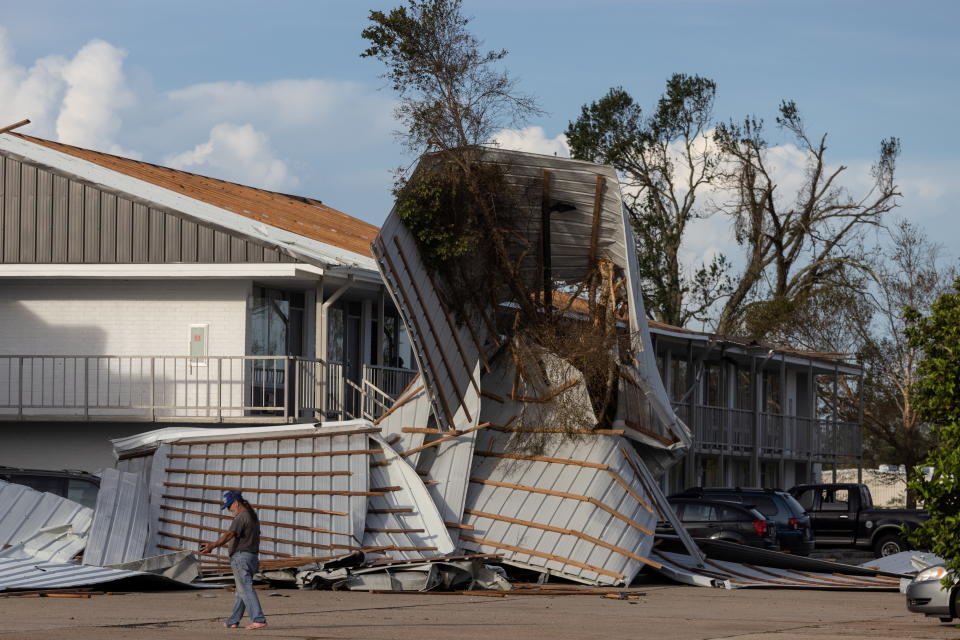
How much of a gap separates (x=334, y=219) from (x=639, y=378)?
50.6ft

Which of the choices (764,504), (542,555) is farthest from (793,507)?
(542,555)

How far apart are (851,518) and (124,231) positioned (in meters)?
17.5

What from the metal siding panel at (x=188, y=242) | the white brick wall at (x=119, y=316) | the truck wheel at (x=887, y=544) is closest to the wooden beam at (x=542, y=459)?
the white brick wall at (x=119, y=316)

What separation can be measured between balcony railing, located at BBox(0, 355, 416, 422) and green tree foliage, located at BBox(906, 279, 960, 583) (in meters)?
13.2

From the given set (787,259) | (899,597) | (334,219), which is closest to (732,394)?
(787,259)

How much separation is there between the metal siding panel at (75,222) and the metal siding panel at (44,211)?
41 centimetres

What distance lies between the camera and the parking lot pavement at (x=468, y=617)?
43.2 feet

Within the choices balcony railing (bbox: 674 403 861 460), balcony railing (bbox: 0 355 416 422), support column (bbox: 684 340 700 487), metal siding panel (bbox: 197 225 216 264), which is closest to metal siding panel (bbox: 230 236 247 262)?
metal siding panel (bbox: 197 225 216 264)

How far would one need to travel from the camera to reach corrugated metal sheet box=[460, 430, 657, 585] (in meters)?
20.0

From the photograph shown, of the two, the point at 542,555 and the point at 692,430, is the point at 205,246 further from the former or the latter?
the point at 692,430

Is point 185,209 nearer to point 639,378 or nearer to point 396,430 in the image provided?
point 396,430

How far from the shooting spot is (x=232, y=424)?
26.7 metres

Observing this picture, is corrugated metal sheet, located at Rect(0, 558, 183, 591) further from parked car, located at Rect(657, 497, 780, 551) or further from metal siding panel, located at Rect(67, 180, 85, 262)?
parked car, located at Rect(657, 497, 780, 551)

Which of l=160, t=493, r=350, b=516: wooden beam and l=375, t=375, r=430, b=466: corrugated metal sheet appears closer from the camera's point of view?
l=160, t=493, r=350, b=516: wooden beam
